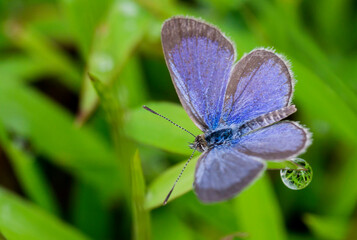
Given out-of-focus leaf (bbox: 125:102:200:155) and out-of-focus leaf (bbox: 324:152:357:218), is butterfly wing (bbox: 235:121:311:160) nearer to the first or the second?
out-of-focus leaf (bbox: 125:102:200:155)

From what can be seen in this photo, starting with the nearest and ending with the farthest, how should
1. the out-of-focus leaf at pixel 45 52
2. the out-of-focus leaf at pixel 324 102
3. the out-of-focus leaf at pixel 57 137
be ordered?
the out-of-focus leaf at pixel 324 102 < the out-of-focus leaf at pixel 57 137 < the out-of-focus leaf at pixel 45 52

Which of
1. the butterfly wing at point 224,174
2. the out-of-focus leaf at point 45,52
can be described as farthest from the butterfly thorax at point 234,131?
the out-of-focus leaf at point 45,52

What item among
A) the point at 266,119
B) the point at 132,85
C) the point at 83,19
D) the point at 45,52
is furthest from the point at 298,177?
the point at 45,52

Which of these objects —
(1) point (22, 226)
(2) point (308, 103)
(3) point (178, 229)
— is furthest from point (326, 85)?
(1) point (22, 226)

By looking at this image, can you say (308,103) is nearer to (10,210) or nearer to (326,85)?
(326,85)

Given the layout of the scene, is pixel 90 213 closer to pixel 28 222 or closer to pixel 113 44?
pixel 28 222

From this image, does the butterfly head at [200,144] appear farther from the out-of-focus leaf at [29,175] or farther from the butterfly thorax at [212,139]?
the out-of-focus leaf at [29,175]
